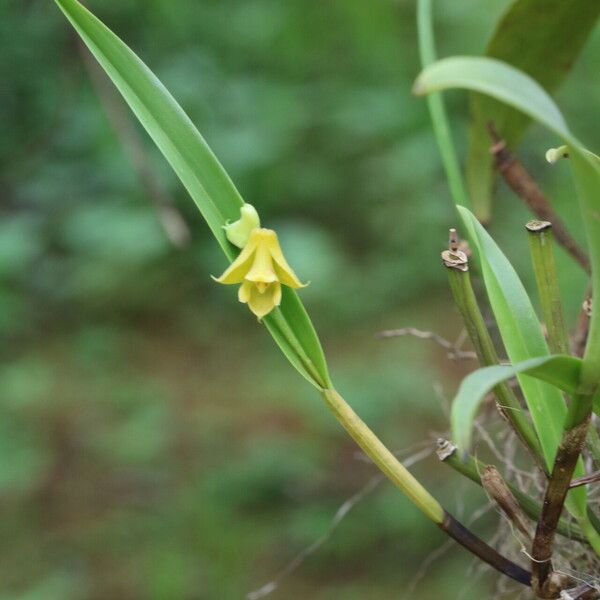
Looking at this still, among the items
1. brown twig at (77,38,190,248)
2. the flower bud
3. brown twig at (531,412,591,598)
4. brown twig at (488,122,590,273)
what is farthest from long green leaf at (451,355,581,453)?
brown twig at (77,38,190,248)

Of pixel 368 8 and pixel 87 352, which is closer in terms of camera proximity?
pixel 87 352

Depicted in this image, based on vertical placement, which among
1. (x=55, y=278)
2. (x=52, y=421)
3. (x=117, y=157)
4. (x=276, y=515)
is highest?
(x=117, y=157)

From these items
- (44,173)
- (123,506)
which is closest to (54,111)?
(44,173)

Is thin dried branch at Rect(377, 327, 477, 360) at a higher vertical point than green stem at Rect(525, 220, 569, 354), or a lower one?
lower

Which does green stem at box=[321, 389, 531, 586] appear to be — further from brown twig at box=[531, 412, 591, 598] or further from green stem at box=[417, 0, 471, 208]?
green stem at box=[417, 0, 471, 208]

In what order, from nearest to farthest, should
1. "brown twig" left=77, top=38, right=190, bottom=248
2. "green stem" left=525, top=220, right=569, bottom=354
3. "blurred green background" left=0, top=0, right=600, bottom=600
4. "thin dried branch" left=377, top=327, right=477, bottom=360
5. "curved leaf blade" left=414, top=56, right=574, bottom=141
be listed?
1. "curved leaf blade" left=414, top=56, right=574, bottom=141
2. "green stem" left=525, top=220, right=569, bottom=354
3. "thin dried branch" left=377, top=327, right=477, bottom=360
4. "brown twig" left=77, top=38, right=190, bottom=248
5. "blurred green background" left=0, top=0, right=600, bottom=600

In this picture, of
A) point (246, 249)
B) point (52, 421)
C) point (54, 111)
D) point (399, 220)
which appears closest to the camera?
point (246, 249)

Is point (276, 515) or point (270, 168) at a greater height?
point (270, 168)

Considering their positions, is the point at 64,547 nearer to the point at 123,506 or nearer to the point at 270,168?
the point at 123,506
